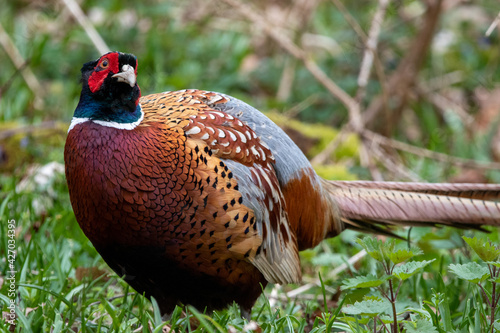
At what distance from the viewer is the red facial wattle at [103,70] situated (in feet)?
8.71

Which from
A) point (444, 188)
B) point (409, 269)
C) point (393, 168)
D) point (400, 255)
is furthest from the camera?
point (393, 168)

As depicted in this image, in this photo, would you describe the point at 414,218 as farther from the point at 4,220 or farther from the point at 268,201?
the point at 4,220

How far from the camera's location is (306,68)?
24.3 feet

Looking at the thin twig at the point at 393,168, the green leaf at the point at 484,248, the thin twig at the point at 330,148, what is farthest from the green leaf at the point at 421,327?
the thin twig at the point at 330,148

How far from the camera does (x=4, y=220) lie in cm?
363

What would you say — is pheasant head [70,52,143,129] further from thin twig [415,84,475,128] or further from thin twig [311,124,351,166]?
thin twig [415,84,475,128]

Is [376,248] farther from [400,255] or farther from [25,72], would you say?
[25,72]

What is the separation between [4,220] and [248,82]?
4792 millimetres

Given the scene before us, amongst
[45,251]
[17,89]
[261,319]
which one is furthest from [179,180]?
[17,89]

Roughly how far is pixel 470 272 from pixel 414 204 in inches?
40.5

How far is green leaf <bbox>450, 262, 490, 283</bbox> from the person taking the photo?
2.36 meters

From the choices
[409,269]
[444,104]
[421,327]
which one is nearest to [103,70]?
[409,269]

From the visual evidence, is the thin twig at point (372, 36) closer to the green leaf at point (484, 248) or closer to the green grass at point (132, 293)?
the green grass at point (132, 293)

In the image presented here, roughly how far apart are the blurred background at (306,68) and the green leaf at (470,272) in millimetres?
2776
